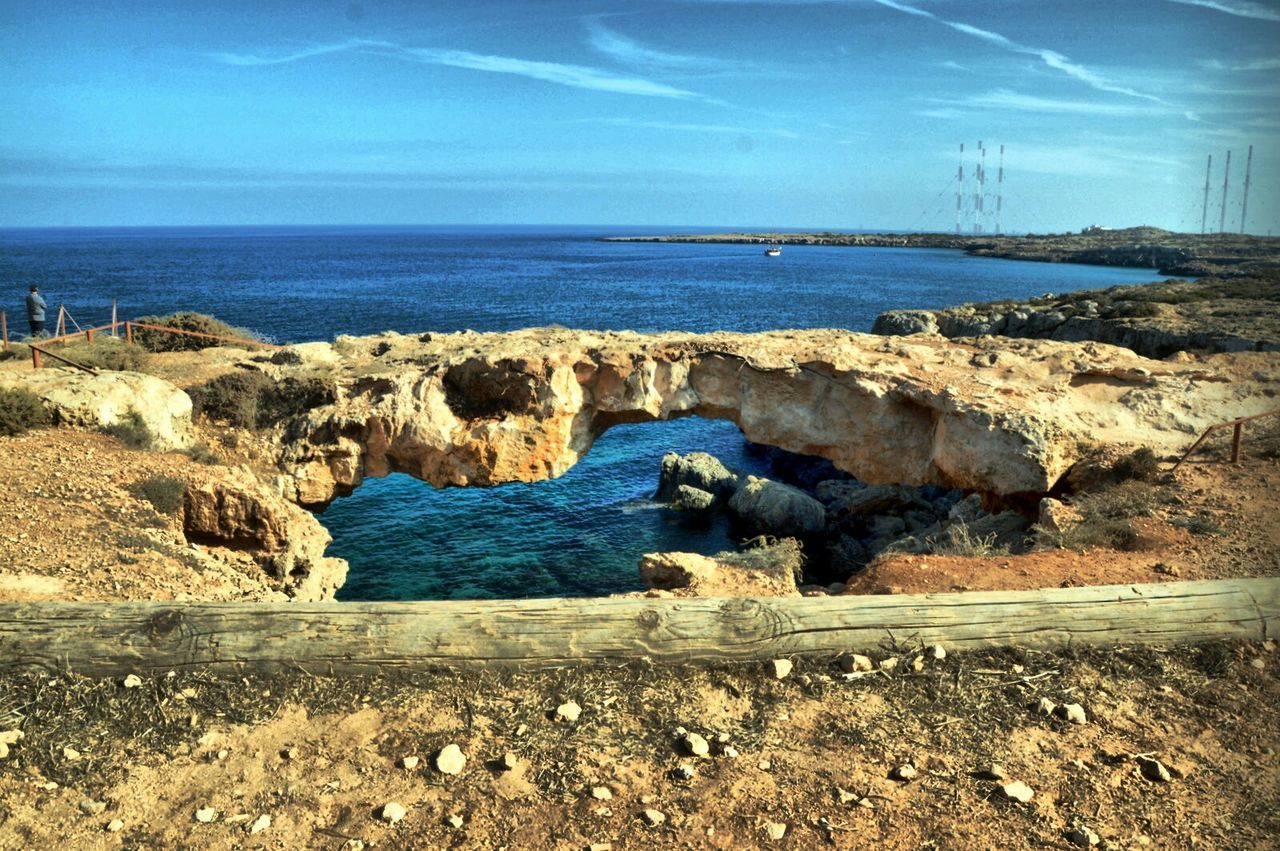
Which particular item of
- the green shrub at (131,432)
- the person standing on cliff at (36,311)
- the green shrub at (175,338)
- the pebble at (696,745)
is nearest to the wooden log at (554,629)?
the pebble at (696,745)

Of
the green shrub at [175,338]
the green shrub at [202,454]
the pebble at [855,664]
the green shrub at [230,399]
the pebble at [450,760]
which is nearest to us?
the pebble at [450,760]

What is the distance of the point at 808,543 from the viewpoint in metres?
25.2

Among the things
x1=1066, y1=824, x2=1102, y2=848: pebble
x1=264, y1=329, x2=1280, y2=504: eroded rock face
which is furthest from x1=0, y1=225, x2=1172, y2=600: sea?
x1=1066, y1=824, x2=1102, y2=848: pebble

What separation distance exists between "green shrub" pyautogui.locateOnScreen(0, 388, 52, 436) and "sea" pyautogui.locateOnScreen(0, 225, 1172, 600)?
835cm

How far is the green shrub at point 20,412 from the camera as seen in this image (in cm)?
1280

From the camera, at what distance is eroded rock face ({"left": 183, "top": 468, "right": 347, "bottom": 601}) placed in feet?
42.7

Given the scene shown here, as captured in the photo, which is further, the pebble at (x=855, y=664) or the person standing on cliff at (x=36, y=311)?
the person standing on cliff at (x=36, y=311)

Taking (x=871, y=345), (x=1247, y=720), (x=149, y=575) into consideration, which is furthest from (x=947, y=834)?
(x=871, y=345)

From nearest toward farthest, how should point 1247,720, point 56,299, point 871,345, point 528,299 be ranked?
point 1247,720
point 871,345
point 56,299
point 528,299

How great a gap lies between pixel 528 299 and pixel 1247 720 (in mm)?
69209

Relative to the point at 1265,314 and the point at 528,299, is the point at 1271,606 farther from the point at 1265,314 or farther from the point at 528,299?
the point at 528,299

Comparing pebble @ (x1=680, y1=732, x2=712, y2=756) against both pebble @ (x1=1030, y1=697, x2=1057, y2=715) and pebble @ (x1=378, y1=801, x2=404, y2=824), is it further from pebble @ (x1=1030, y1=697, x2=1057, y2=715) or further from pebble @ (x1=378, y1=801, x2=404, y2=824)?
pebble @ (x1=1030, y1=697, x2=1057, y2=715)

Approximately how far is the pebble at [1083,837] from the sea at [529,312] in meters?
16.4

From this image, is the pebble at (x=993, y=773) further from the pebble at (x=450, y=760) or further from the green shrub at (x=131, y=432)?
the green shrub at (x=131, y=432)
